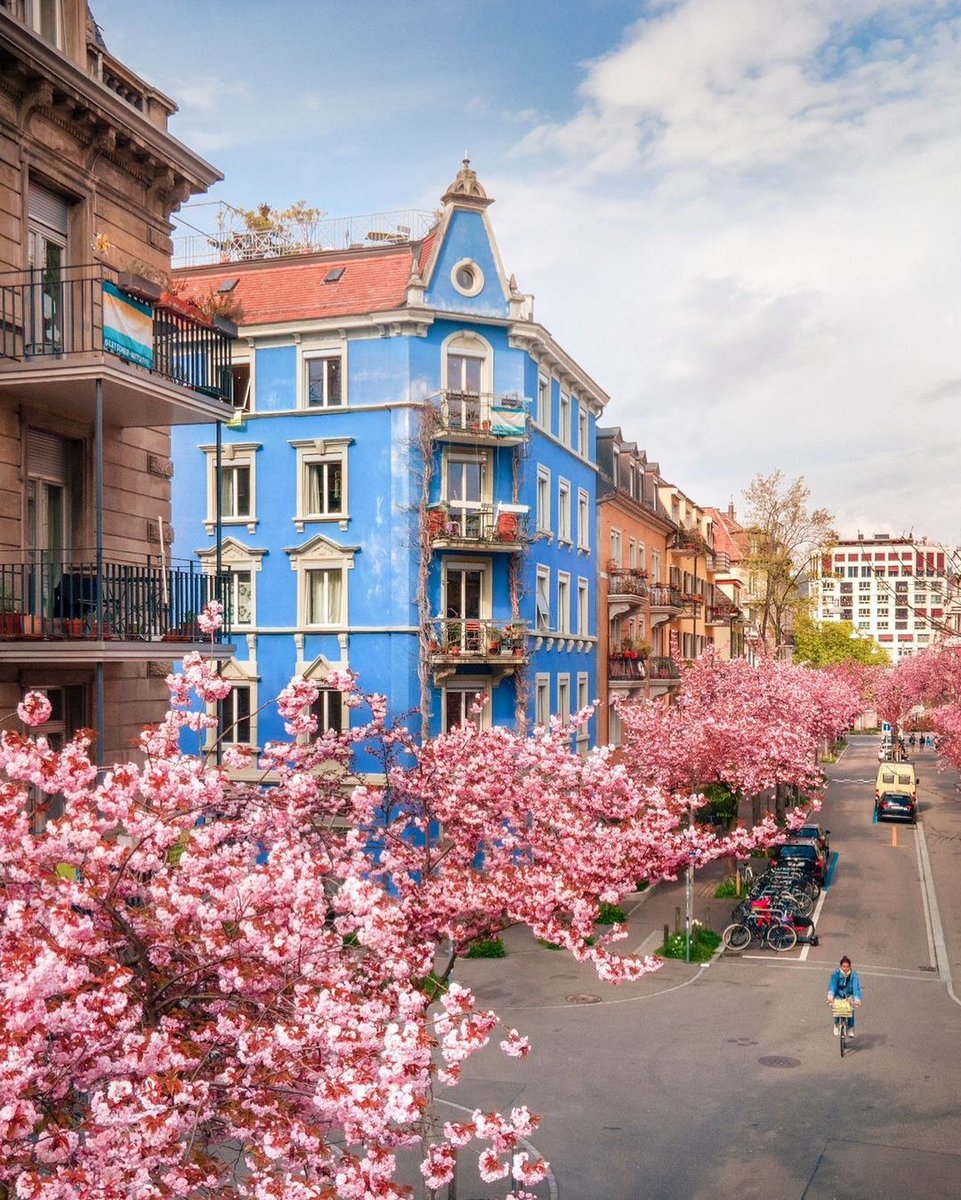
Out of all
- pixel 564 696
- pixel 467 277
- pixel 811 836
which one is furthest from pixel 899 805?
pixel 467 277

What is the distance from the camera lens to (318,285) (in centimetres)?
3638

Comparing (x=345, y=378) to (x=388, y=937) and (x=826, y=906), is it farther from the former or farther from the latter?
(x=388, y=937)

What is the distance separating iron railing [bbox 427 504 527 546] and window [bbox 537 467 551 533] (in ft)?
8.41

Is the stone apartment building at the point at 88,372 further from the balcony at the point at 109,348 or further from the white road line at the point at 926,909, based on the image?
the white road line at the point at 926,909

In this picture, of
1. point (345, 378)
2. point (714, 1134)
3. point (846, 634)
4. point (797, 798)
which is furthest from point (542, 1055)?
point (846, 634)

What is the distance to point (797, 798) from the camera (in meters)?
59.2

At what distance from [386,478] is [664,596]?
2506cm

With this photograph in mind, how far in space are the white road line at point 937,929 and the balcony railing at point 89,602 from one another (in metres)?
19.1

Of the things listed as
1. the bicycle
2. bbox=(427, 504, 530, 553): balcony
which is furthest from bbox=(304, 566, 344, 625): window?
the bicycle

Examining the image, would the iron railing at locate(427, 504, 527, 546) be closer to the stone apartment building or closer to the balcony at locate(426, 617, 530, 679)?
the balcony at locate(426, 617, 530, 679)

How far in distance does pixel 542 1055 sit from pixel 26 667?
1218cm

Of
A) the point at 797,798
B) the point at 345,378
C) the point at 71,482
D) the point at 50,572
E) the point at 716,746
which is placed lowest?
the point at 797,798

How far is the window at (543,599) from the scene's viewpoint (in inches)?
1511

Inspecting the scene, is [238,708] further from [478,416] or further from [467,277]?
[467,277]
